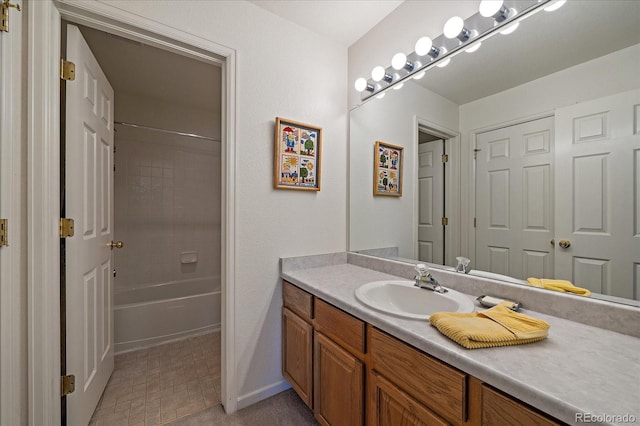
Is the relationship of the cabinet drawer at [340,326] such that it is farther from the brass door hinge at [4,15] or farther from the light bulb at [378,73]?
the brass door hinge at [4,15]

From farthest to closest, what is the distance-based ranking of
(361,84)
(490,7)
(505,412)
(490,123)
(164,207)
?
(164,207)
(361,84)
(490,123)
(490,7)
(505,412)

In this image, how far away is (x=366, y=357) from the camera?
3.38 feet

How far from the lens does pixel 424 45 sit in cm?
137

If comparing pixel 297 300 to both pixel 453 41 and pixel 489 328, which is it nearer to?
pixel 489 328

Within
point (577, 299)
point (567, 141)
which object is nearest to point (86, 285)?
point (577, 299)

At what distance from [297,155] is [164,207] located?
201cm

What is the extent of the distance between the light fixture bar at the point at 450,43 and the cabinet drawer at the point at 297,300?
135 cm

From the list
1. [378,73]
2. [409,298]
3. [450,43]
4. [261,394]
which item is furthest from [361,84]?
[261,394]

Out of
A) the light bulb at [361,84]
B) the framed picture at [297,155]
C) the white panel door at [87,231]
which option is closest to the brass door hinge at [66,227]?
the white panel door at [87,231]

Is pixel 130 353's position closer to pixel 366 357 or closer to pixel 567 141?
pixel 366 357

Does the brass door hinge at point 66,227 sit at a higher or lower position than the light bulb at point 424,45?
lower

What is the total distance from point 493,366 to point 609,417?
19 centimetres

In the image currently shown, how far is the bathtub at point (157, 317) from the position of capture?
2.12 meters

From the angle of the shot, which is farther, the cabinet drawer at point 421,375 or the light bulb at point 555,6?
the light bulb at point 555,6
